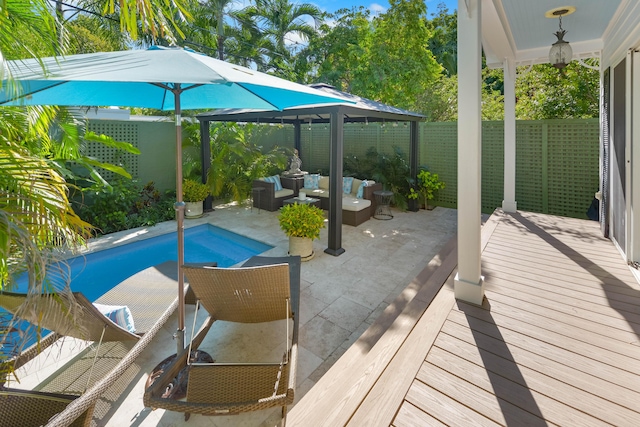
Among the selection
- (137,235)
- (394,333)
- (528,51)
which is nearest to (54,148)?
(137,235)

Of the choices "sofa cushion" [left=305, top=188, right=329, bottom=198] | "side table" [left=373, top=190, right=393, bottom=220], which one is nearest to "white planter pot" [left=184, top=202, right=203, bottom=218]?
"sofa cushion" [left=305, top=188, right=329, bottom=198]

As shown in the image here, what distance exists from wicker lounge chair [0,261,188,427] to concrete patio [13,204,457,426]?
184 mm

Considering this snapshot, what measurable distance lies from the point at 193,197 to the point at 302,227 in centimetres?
405

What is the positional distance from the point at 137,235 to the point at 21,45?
5047 mm

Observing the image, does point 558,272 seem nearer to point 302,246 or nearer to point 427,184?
point 302,246

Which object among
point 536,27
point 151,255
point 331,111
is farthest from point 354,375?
point 536,27

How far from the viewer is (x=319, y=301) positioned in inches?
151

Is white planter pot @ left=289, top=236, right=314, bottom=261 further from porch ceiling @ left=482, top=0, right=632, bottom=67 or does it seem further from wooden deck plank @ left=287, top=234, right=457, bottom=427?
porch ceiling @ left=482, top=0, right=632, bottom=67

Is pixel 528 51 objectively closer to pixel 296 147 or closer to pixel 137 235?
pixel 296 147

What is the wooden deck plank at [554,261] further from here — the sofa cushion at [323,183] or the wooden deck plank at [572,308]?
the sofa cushion at [323,183]

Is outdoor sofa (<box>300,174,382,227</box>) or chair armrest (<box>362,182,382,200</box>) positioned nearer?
outdoor sofa (<box>300,174,382,227</box>)

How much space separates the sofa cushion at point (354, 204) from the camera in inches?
278

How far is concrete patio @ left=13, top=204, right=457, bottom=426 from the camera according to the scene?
2285mm

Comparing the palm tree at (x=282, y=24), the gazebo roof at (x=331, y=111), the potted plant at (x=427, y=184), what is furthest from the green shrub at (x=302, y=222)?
the palm tree at (x=282, y=24)
